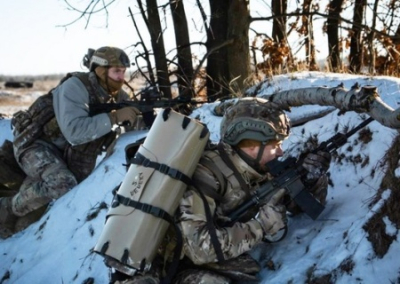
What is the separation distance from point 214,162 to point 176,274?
757mm

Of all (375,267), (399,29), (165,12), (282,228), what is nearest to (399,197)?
(375,267)

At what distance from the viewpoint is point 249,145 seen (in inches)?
185

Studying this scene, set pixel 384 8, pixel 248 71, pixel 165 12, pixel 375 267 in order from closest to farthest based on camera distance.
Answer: pixel 375 267 < pixel 248 71 < pixel 165 12 < pixel 384 8

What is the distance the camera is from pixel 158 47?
40.2 ft

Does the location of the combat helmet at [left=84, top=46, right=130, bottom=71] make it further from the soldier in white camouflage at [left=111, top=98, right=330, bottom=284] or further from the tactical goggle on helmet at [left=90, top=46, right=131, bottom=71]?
the soldier in white camouflage at [left=111, top=98, right=330, bottom=284]

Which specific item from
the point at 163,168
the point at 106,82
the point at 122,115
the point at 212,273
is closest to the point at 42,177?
the point at 122,115

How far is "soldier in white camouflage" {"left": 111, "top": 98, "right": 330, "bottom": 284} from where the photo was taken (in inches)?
175

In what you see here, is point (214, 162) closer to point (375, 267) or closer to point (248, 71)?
point (375, 267)

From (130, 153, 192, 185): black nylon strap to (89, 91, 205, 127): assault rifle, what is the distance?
3.16 meters

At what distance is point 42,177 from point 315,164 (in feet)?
13.3

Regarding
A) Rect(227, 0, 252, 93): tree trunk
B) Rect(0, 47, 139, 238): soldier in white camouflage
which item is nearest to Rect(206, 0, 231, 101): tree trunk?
Rect(227, 0, 252, 93): tree trunk

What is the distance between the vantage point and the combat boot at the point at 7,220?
8.23 m

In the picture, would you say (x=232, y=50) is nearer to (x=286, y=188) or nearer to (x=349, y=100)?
(x=349, y=100)

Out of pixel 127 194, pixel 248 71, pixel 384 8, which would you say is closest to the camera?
pixel 127 194
